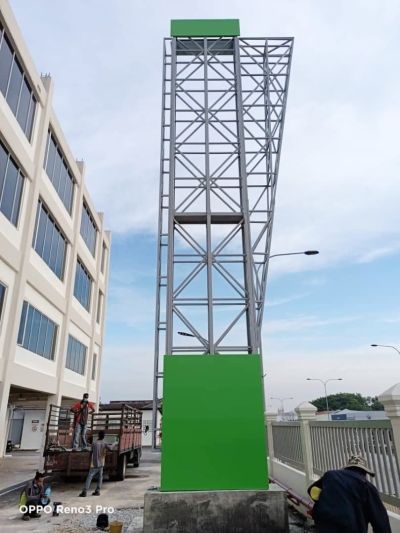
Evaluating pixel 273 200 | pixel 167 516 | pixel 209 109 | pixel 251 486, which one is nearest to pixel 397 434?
pixel 251 486

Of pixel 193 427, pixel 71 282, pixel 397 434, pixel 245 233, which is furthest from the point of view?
Result: pixel 71 282

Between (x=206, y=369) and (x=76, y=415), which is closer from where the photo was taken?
(x=206, y=369)

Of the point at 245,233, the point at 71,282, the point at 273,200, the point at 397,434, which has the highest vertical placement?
the point at 71,282

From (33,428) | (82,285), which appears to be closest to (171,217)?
(82,285)

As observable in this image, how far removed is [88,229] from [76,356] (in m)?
8.37

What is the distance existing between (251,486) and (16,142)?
14.0 meters

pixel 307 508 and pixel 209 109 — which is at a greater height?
pixel 209 109

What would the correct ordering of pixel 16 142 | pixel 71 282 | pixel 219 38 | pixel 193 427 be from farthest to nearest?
pixel 71 282, pixel 16 142, pixel 219 38, pixel 193 427

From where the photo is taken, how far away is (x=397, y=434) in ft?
13.6

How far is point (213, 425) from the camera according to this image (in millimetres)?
6586

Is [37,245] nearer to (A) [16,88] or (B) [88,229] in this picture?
(A) [16,88]

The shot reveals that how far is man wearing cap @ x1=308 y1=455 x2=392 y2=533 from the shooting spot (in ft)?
10.1

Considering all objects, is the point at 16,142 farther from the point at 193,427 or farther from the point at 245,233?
the point at 193,427

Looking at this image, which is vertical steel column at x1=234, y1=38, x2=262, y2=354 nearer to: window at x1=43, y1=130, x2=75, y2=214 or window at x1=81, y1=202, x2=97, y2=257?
window at x1=43, y1=130, x2=75, y2=214
